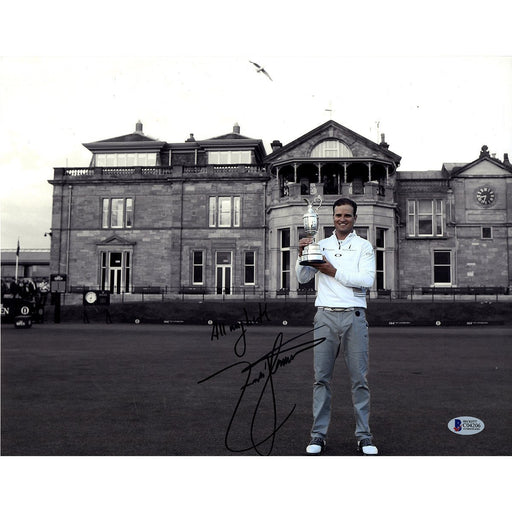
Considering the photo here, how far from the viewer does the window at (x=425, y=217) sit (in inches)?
1332

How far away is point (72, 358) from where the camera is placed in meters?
11.8

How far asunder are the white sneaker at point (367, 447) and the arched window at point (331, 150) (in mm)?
26762

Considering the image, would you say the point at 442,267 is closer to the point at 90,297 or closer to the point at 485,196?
the point at 485,196

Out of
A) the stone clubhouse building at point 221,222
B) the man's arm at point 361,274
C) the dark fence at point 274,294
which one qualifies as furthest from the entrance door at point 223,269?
the man's arm at point 361,274

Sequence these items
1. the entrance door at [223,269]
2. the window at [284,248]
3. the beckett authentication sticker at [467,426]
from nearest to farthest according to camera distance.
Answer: the beckett authentication sticker at [467,426], the window at [284,248], the entrance door at [223,269]

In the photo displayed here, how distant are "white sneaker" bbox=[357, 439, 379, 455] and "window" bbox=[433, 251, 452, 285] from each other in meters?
30.2

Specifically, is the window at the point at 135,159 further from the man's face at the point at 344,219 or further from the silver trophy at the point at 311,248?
the silver trophy at the point at 311,248

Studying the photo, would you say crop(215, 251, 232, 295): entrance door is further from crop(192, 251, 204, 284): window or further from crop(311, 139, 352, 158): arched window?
crop(311, 139, 352, 158): arched window

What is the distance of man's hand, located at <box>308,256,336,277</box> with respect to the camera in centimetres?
479

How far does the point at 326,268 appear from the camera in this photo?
482 centimetres

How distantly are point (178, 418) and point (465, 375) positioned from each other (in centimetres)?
564

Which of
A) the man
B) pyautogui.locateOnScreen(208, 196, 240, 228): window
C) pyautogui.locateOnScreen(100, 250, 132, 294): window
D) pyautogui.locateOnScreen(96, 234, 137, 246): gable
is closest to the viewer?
the man
